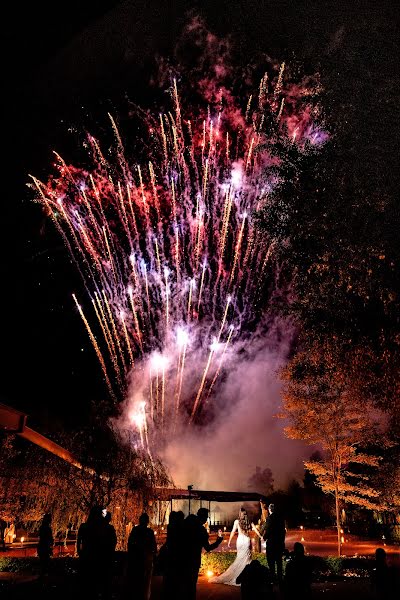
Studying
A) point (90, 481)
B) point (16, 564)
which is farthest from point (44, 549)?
point (90, 481)

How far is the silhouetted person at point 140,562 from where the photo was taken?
5723 millimetres

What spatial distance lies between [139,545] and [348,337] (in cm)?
726

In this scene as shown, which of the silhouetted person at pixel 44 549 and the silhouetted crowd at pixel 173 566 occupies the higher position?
the silhouetted crowd at pixel 173 566

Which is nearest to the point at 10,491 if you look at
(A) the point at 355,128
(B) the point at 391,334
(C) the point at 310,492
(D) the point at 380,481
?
(B) the point at 391,334

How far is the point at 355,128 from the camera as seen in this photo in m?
9.86

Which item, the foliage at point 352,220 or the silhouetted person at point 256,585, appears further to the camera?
the foliage at point 352,220

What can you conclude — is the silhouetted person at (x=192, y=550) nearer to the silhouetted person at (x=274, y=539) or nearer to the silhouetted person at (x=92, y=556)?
the silhouetted person at (x=92, y=556)

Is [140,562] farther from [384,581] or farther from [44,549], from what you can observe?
[44,549]

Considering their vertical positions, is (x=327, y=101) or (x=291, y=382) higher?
(x=327, y=101)

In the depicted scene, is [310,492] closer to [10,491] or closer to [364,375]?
[10,491]

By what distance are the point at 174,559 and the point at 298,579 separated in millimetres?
1537

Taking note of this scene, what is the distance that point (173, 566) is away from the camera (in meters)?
5.53

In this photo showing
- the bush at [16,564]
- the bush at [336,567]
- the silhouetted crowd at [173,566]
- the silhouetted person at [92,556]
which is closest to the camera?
the silhouetted crowd at [173,566]

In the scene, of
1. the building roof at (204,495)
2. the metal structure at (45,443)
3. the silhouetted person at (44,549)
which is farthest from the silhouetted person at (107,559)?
the building roof at (204,495)
